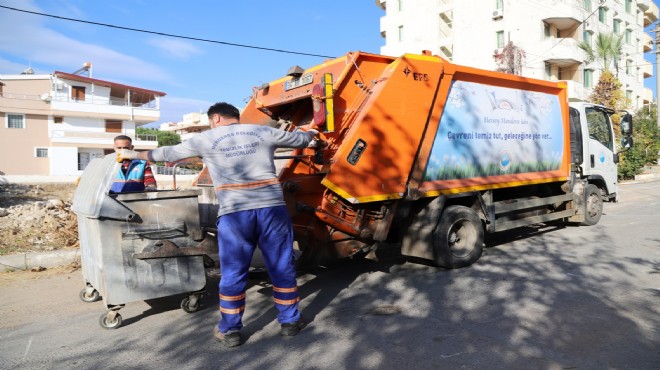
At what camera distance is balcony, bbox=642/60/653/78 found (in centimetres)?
4254

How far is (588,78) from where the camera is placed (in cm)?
2978

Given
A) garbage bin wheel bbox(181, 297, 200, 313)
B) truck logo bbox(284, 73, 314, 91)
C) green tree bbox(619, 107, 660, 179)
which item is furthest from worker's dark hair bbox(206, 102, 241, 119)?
green tree bbox(619, 107, 660, 179)

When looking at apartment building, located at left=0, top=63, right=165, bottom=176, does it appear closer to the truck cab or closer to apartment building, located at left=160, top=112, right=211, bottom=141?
apartment building, located at left=160, top=112, right=211, bottom=141

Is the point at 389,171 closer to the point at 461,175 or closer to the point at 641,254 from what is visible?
the point at 461,175

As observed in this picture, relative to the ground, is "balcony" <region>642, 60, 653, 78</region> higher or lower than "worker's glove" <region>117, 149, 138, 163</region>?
higher

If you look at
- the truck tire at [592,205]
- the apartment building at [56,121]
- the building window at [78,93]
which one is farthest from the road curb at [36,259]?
the building window at [78,93]

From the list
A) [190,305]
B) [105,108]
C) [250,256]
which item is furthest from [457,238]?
[105,108]

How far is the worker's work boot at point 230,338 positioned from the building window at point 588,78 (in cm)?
3191

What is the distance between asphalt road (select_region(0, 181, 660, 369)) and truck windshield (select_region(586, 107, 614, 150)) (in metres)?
2.99

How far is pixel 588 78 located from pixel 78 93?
37.2m

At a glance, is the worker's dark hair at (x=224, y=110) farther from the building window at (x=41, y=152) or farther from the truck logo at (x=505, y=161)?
the building window at (x=41, y=152)

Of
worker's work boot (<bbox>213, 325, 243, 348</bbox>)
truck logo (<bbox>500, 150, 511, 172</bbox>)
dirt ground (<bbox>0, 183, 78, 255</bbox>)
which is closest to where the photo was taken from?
worker's work boot (<bbox>213, 325, 243, 348</bbox>)

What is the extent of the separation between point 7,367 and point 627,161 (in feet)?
71.7

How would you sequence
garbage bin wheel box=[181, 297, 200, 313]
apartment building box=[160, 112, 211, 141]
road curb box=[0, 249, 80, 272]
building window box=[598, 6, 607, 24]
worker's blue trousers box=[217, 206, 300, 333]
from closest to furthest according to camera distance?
worker's blue trousers box=[217, 206, 300, 333]
garbage bin wheel box=[181, 297, 200, 313]
road curb box=[0, 249, 80, 272]
building window box=[598, 6, 607, 24]
apartment building box=[160, 112, 211, 141]
